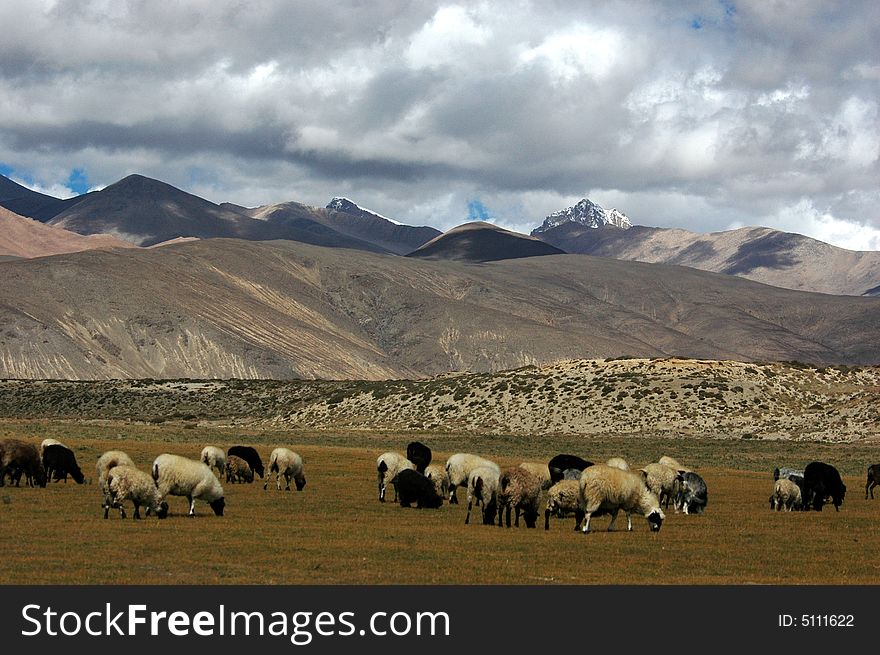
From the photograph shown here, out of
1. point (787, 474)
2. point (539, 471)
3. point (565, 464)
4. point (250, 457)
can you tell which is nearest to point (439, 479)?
point (565, 464)

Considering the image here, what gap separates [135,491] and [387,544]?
7003 mm

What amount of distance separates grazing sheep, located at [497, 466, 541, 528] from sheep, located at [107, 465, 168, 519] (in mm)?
8383

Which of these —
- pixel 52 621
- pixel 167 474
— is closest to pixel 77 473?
pixel 167 474

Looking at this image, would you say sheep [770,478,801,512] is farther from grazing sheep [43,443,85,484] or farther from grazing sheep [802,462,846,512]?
grazing sheep [43,443,85,484]

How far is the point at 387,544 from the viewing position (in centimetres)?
2247

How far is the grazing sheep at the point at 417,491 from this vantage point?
3077 cm

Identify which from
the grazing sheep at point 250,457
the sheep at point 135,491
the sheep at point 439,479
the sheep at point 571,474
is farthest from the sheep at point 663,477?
the grazing sheep at point 250,457

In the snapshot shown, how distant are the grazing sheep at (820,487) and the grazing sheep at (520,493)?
11420 millimetres

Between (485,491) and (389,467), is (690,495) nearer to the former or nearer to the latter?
(485,491)

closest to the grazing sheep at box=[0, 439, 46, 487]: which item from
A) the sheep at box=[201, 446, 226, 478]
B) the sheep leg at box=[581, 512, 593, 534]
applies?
the sheep at box=[201, 446, 226, 478]

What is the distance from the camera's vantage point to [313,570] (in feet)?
61.5

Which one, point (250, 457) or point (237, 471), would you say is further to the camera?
point (250, 457)

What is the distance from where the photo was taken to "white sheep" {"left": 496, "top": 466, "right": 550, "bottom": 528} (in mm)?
26266

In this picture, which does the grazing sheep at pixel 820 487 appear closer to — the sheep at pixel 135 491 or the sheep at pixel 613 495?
the sheep at pixel 613 495
